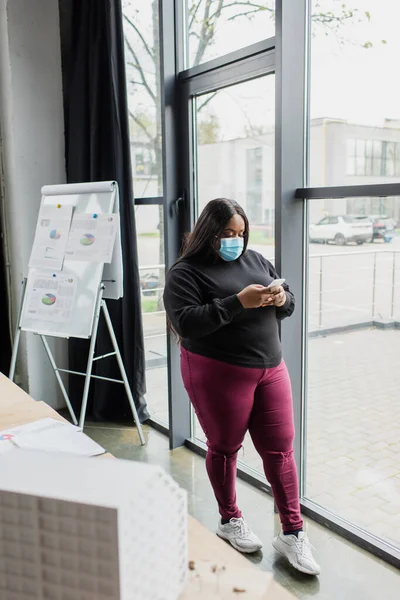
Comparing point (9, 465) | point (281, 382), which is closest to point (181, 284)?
point (281, 382)

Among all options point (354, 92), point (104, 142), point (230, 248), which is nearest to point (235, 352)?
point (230, 248)

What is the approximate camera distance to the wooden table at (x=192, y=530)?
96 cm

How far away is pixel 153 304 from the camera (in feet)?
12.3

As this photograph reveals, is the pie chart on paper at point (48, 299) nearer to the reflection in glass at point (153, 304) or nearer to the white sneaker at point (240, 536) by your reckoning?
the reflection in glass at point (153, 304)

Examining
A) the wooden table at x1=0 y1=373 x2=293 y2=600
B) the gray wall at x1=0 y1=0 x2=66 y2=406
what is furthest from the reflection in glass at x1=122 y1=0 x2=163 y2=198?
the wooden table at x1=0 y1=373 x2=293 y2=600

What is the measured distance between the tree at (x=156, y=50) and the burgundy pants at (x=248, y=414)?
1440mm

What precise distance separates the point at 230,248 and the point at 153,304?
5.39ft

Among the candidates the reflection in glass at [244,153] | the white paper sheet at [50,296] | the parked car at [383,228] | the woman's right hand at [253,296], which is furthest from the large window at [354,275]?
the white paper sheet at [50,296]

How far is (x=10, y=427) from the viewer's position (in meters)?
1.75

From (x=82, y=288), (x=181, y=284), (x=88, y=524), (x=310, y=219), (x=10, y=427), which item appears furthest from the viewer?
(x=82, y=288)

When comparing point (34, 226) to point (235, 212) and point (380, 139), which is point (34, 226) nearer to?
point (235, 212)

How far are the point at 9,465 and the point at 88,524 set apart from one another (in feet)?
0.52

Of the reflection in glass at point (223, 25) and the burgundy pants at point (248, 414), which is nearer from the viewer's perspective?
the burgundy pants at point (248, 414)

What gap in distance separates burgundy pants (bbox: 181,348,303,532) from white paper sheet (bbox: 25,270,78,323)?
1.20 meters
